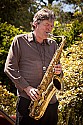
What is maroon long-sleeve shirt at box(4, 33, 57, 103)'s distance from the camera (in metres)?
2.26

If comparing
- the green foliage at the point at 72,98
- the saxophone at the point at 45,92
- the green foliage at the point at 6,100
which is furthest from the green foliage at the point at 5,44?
the saxophone at the point at 45,92

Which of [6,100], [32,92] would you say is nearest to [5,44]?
[6,100]

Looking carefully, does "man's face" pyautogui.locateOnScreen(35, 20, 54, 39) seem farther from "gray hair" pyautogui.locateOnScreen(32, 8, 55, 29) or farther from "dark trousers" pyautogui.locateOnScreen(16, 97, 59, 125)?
"dark trousers" pyautogui.locateOnScreen(16, 97, 59, 125)

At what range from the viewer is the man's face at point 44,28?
2291 mm

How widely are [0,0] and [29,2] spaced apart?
2.68 metres

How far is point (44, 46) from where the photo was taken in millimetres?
2398

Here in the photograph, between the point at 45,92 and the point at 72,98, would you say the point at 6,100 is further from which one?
the point at 45,92

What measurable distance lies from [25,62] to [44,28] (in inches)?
10.5

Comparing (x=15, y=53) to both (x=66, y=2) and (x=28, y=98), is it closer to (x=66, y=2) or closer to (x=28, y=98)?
(x=28, y=98)

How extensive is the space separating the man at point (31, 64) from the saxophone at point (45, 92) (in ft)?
0.09

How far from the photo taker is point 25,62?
2318 mm

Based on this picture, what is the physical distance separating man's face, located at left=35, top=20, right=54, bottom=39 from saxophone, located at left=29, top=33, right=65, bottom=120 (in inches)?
7.3

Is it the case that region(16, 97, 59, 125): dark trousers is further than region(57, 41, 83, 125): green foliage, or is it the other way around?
region(57, 41, 83, 125): green foliage

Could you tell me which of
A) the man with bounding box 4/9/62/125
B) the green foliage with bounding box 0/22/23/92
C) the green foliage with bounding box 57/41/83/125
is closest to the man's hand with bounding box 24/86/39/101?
the man with bounding box 4/9/62/125
